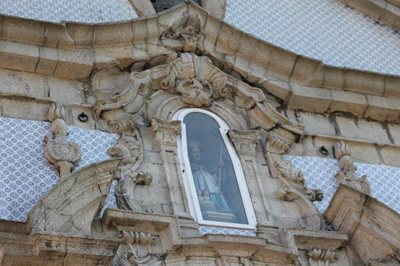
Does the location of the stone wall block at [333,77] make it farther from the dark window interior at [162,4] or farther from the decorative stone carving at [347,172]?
the dark window interior at [162,4]

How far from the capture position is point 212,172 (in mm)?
10414

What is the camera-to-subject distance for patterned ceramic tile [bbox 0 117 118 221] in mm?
9297

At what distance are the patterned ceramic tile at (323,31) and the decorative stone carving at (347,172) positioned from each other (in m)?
1.48

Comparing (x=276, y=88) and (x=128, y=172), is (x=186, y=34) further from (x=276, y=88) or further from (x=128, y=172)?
(x=128, y=172)

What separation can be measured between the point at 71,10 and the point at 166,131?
1.83 metres

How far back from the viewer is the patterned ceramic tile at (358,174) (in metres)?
10.8

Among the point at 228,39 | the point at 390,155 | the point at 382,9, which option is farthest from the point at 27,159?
the point at 382,9

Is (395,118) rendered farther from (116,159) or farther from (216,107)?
(116,159)

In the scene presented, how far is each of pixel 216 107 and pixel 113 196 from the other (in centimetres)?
179

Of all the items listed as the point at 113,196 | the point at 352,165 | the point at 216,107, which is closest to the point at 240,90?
the point at 216,107

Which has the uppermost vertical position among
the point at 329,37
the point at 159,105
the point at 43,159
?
the point at 329,37

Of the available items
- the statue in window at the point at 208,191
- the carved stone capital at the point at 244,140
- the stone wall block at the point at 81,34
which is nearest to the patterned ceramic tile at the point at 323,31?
the carved stone capital at the point at 244,140

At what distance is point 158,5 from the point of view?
40.4 feet

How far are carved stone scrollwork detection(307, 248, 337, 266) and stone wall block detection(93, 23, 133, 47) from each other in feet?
9.10
